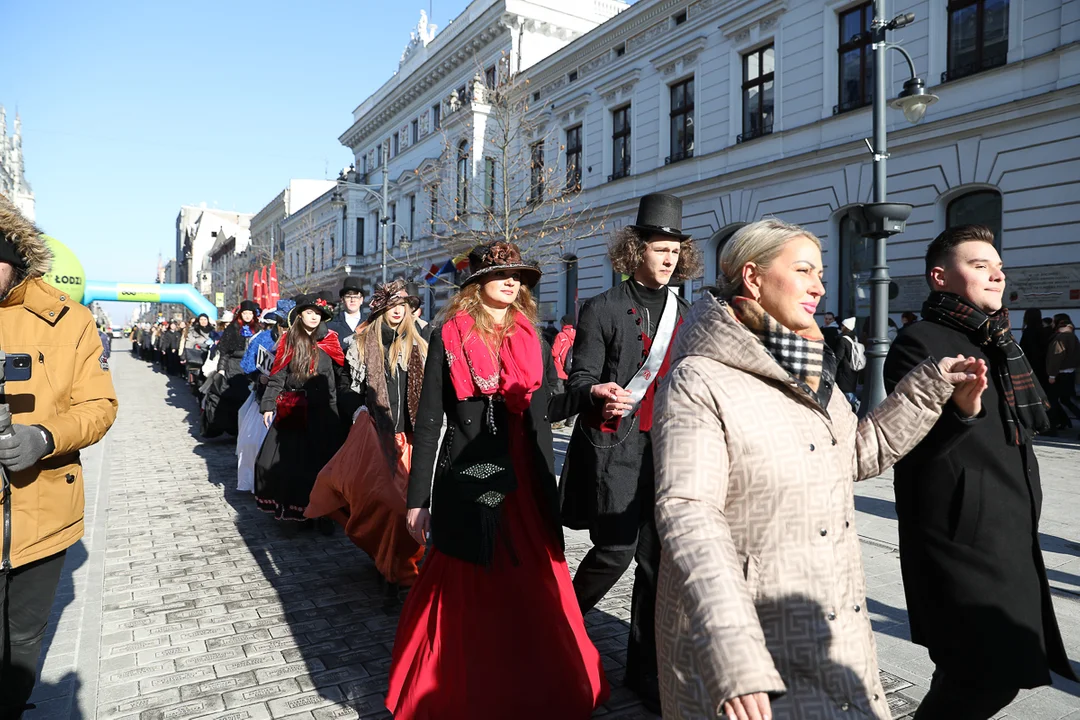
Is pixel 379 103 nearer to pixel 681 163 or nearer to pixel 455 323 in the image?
pixel 681 163

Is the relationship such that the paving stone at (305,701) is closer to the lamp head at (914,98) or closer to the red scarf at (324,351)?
the red scarf at (324,351)

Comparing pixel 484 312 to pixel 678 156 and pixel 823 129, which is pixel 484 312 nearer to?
pixel 823 129

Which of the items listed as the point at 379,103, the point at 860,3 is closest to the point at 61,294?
the point at 860,3

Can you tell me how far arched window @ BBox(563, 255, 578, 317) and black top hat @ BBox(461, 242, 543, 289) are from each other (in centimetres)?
2230

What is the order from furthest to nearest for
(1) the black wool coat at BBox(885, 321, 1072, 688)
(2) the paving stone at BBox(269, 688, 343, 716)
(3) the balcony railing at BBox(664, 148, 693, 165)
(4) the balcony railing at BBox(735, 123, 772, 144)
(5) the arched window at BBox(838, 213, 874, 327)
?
(3) the balcony railing at BBox(664, 148, 693, 165) < (4) the balcony railing at BBox(735, 123, 772, 144) < (5) the arched window at BBox(838, 213, 874, 327) < (2) the paving stone at BBox(269, 688, 343, 716) < (1) the black wool coat at BBox(885, 321, 1072, 688)

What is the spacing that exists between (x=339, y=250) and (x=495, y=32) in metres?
20.3

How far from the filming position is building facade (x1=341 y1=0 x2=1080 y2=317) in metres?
13.5

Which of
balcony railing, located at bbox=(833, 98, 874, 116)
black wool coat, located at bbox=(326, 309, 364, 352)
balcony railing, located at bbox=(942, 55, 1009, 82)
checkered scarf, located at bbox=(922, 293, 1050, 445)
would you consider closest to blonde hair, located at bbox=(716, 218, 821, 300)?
checkered scarf, located at bbox=(922, 293, 1050, 445)

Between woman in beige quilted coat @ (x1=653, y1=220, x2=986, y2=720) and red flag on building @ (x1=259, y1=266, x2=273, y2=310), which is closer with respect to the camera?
woman in beige quilted coat @ (x1=653, y1=220, x2=986, y2=720)

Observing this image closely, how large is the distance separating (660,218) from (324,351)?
3.69 metres

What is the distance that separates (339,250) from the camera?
47625 mm

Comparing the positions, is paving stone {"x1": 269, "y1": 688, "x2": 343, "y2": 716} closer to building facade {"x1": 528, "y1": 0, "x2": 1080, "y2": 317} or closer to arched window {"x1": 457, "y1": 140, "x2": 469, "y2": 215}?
building facade {"x1": 528, "y1": 0, "x2": 1080, "y2": 317}

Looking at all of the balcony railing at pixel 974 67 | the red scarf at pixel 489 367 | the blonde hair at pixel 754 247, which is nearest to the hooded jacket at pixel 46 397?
the red scarf at pixel 489 367

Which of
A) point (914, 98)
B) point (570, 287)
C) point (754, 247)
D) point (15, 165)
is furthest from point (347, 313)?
point (15, 165)
